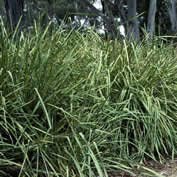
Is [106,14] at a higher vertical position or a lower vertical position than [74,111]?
higher

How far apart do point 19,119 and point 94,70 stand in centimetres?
95

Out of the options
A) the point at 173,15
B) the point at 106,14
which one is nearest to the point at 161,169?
the point at 106,14

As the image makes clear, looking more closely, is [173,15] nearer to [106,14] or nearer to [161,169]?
[106,14]

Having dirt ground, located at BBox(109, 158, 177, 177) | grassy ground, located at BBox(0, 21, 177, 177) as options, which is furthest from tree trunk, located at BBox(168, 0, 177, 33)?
dirt ground, located at BBox(109, 158, 177, 177)

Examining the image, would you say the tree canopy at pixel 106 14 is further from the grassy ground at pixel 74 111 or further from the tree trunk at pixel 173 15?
the grassy ground at pixel 74 111

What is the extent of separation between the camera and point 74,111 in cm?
293

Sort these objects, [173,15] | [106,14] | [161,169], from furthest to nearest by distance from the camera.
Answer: [173,15] < [106,14] < [161,169]

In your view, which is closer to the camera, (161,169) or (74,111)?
(74,111)

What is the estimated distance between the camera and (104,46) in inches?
160

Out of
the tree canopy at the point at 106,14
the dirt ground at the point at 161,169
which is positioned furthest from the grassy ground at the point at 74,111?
the tree canopy at the point at 106,14

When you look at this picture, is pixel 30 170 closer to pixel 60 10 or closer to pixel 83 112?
pixel 83 112

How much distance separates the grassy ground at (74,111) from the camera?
263 centimetres

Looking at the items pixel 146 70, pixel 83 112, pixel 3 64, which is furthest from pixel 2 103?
pixel 146 70

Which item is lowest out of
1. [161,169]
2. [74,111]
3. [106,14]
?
[161,169]
